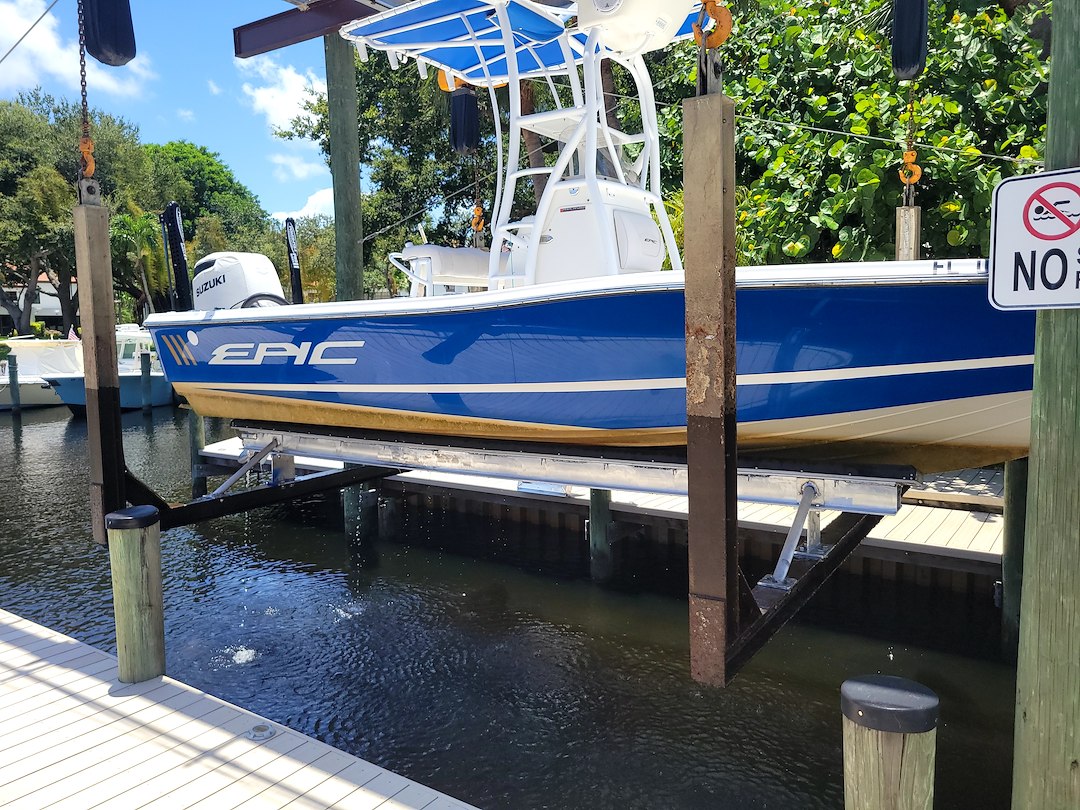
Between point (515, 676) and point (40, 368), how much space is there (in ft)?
59.8

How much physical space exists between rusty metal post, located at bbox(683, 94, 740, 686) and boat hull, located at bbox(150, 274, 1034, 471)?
2.07 ft

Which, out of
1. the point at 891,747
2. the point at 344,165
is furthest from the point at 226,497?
the point at 891,747

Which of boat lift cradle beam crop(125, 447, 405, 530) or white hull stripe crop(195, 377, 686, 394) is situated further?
boat lift cradle beam crop(125, 447, 405, 530)

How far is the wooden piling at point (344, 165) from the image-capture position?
649 cm

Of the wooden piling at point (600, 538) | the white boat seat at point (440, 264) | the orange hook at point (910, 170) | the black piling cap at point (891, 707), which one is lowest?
the wooden piling at point (600, 538)

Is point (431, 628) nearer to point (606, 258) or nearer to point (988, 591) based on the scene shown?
point (606, 258)

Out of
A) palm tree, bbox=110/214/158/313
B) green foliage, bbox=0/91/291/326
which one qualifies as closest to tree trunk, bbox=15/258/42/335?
green foliage, bbox=0/91/291/326

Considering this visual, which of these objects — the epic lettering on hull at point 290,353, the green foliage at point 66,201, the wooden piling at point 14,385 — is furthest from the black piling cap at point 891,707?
the green foliage at point 66,201

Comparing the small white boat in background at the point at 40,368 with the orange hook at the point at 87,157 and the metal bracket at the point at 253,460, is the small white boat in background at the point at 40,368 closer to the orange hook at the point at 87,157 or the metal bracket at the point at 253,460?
the metal bracket at the point at 253,460

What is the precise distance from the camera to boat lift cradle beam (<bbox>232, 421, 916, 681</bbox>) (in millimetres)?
2830

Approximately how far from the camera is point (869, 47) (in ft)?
20.2

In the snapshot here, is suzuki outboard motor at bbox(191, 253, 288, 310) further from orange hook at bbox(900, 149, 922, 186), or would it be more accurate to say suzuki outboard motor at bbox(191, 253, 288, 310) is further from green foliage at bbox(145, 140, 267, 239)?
green foliage at bbox(145, 140, 267, 239)

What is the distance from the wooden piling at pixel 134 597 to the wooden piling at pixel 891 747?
3031 millimetres

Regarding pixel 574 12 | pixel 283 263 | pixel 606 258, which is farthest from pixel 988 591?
pixel 283 263
